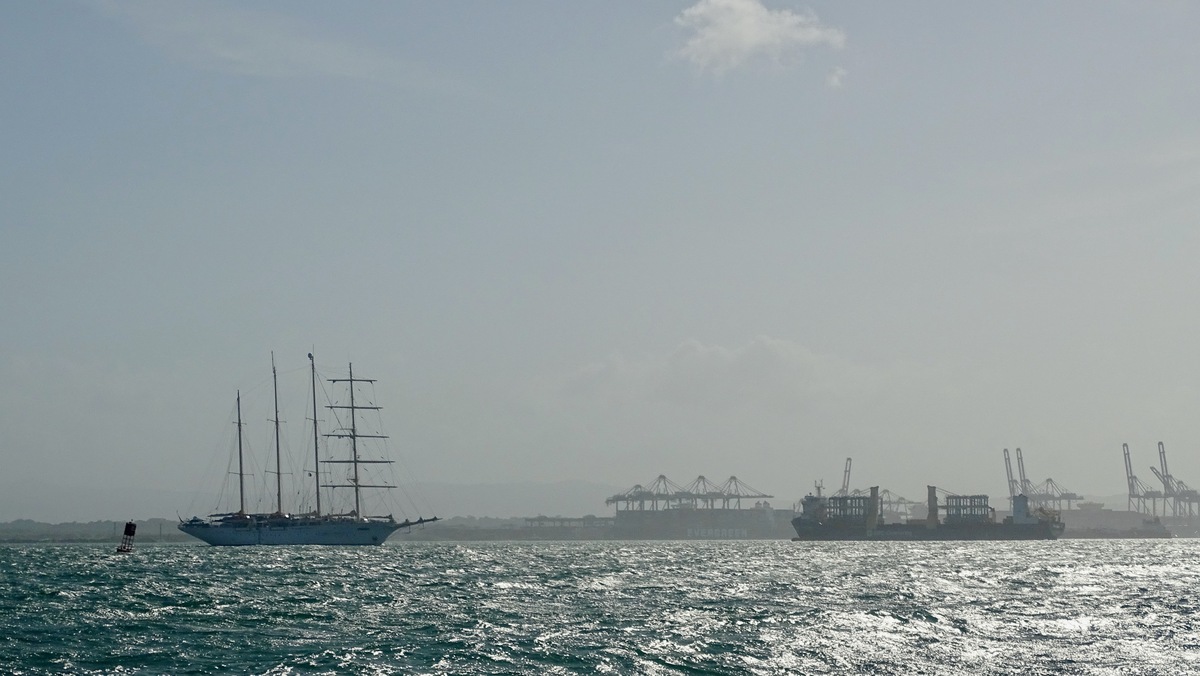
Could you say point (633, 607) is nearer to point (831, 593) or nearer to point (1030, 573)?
point (831, 593)

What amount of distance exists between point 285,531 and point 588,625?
136 m

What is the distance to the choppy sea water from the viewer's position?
33.9 metres

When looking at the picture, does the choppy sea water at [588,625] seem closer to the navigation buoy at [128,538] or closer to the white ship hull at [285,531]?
the navigation buoy at [128,538]

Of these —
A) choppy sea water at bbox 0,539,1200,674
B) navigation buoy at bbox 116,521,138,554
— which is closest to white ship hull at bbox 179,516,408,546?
navigation buoy at bbox 116,521,138,554

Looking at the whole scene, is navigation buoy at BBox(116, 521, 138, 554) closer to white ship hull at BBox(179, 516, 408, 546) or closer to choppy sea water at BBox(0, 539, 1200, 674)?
white ship hull at BBox(179, 516, 408, 546)

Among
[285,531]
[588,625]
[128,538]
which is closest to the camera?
[588,625]

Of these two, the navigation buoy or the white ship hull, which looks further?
the white ship hull

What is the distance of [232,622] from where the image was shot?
1654 inches

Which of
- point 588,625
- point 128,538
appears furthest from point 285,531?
point 588,625

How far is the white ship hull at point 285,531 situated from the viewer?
169 m

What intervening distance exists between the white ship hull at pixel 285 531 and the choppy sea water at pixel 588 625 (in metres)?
99.2

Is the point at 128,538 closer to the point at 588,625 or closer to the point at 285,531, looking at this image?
the point at 285,531

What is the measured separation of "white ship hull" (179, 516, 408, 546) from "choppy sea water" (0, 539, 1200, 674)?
99.2 metres

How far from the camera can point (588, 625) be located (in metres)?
42.9
